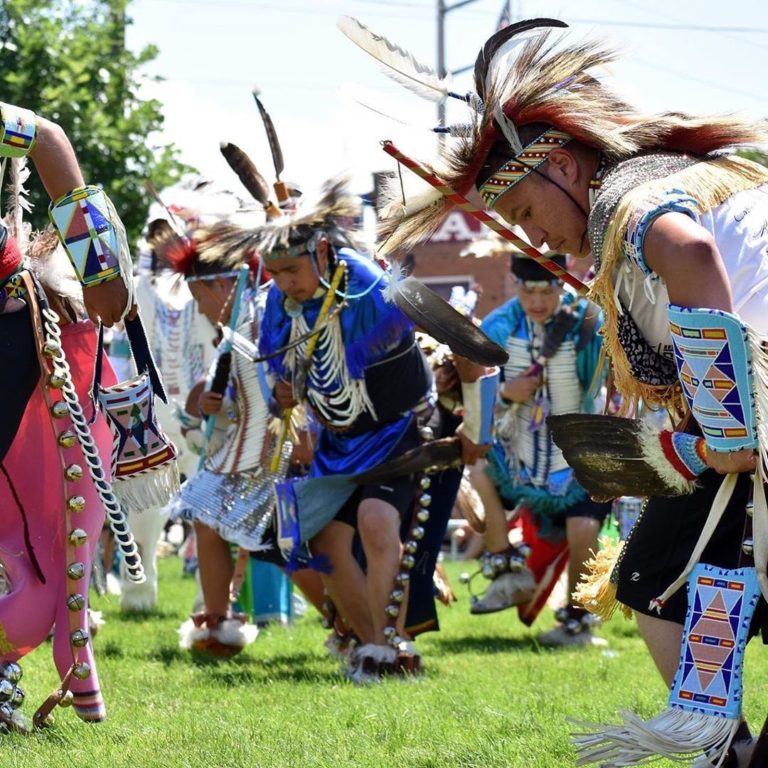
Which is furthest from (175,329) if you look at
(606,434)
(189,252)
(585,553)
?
(606,434)

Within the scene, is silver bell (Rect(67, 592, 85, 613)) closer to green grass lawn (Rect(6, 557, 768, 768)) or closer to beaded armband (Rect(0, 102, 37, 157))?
green grass lawn (Rect(6, 557, 768, 768))

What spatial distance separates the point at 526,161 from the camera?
3.41 m

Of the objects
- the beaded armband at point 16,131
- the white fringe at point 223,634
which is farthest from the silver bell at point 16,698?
the white fringe at point 223,634

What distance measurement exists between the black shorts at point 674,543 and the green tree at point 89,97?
7630 millimetres

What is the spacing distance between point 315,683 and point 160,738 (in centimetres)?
141

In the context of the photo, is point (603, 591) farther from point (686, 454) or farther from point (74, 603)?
point (74, 603)

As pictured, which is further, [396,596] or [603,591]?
[396,596]

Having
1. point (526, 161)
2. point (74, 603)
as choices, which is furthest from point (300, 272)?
point (526, 161)

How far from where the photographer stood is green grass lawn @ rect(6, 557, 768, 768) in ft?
12.8

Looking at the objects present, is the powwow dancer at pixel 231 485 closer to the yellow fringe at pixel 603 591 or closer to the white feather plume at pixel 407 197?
the white feather plume at pixel 407 197

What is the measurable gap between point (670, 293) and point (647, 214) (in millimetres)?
173

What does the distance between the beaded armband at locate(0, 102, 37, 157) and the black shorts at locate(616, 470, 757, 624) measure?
1.86 meters

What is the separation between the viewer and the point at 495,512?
7543 millimetres

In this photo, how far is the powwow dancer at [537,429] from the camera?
7.31 meters
